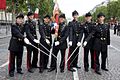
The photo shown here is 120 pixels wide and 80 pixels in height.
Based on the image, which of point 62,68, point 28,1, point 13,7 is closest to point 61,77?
point 62,68

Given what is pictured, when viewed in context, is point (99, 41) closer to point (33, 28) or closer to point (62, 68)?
point (62, 68)

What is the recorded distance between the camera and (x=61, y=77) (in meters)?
10.1

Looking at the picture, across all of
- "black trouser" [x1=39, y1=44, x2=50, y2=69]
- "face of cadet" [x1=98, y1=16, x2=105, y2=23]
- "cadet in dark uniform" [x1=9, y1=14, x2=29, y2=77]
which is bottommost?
"black trouser" [x1=39, y1=44, x2=50, y2=69]

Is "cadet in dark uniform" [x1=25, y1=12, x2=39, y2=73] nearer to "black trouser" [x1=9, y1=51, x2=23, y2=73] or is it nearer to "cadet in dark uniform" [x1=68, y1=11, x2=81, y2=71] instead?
"black trouser" [x1=9, y1=51, x2=23, y2=73]

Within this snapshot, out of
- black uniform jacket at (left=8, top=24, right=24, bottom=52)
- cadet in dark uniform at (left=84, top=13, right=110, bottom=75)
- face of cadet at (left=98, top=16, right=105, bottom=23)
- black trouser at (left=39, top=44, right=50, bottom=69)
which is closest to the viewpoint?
black uniform jacket at (left=8, top=24, right=24, bottom=52)

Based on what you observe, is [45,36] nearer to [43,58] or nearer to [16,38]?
[43,58]

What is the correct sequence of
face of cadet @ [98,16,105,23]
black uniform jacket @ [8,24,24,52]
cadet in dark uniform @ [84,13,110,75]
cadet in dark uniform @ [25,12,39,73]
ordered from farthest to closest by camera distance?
cadet in dark uniform @ [84,13,110,75]
face of cadet @ [98,16,105,23]
cadet in dark uniform @ [25,12,39,73]
black uniform jacket @ [8,24,24,52]

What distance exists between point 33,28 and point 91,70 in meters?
2.44

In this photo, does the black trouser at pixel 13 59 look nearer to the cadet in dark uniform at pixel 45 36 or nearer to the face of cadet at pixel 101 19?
the cadet in dark uniform at pixel 45 36

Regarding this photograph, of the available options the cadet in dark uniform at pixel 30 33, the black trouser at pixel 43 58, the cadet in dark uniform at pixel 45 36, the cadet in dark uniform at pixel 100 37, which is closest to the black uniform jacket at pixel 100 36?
the cadet in dark uniform at pixel 100 37

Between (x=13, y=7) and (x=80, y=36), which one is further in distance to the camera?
(x=13, y=7)

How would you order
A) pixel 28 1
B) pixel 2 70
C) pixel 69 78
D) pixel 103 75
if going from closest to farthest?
pixel 69 78
pixel 103 75
pixel 2 70
pixel 28 1

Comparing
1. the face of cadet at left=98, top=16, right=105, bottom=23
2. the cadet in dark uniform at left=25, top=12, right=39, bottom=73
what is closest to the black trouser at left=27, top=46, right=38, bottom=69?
the cadet in dark uniform at left=25, top=12, right=39, bottom=73

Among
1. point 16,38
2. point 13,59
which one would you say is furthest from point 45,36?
point 13,59
